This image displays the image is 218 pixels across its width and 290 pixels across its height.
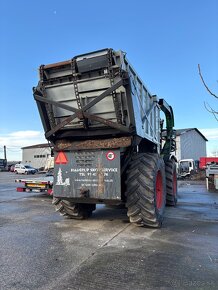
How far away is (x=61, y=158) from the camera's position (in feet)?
22.7

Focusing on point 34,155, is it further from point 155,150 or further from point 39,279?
point 39,279

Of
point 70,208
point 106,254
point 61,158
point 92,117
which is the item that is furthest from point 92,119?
point 106,254

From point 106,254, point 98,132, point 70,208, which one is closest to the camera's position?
point 106,254

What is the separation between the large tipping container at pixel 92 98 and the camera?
6.11 metres

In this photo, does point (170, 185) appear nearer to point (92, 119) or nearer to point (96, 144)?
point (96, 144)

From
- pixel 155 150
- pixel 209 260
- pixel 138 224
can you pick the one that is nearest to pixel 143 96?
pixel 155 150

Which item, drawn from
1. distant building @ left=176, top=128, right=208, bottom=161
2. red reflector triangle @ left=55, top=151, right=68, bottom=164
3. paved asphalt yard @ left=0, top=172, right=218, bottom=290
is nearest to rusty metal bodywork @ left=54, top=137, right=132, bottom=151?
red reflector triangle @ left=55, top=151, right=68, bottom=164

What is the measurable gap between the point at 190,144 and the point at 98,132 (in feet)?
155

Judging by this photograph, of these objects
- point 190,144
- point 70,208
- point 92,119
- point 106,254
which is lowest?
point 106,254

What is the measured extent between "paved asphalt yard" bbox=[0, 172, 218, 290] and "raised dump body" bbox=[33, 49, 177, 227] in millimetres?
640

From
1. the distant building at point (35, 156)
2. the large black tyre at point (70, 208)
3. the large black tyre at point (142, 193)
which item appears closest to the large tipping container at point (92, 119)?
the large black tyre at point (142, 193)

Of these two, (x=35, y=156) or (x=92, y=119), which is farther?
(x=35, y=156)

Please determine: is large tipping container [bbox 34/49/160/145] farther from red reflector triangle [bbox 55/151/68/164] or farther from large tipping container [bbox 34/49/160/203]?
red reflector triangle [bbox 55/151/68/164]

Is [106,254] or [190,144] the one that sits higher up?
[190,144]
